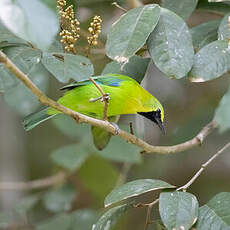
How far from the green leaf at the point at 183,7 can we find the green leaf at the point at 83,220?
4.56 feet

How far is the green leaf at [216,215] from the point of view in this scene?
5.38ft

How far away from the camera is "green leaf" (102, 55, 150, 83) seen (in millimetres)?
2146

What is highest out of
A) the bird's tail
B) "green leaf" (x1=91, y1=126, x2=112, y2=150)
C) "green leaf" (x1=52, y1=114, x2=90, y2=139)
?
the bird's tail

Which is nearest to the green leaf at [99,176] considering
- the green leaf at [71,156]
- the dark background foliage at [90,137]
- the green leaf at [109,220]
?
the dark background foliage at [90,137]

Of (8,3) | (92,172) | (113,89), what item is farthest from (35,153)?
(8,3)

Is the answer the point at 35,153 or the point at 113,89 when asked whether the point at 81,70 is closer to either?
the point at 113,89

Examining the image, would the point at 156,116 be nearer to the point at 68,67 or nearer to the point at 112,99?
the point at 112,99

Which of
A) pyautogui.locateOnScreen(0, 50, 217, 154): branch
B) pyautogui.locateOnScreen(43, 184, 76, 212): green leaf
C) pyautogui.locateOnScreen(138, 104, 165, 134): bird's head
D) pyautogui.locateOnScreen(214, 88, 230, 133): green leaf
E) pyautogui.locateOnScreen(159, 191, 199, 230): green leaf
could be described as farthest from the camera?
pyautogui.locateOnScreen(43, 184, 76, 212): green leaf

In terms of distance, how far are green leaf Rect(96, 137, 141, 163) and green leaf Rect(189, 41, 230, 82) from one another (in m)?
1.27

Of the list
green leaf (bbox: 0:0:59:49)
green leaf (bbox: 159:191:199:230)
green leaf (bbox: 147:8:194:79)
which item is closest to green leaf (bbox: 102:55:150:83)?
green leaf (bbox: 147:8:194:79)

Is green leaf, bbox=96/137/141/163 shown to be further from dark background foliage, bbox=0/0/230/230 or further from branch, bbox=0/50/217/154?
branch, bbox=0/50/217/154

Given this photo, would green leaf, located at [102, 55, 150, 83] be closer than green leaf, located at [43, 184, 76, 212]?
Yes

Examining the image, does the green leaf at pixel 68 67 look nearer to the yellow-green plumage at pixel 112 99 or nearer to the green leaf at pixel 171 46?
the green leaf at pixel 171 46

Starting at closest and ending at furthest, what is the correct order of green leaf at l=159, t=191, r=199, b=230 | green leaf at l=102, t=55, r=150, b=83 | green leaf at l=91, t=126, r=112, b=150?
1. green leaf at l=159, t=191, r=199, b=230
2. green leaf at l=102, t=55, r=150, b=83
3. green leaf at l=91, t=126, r=112, b=150
